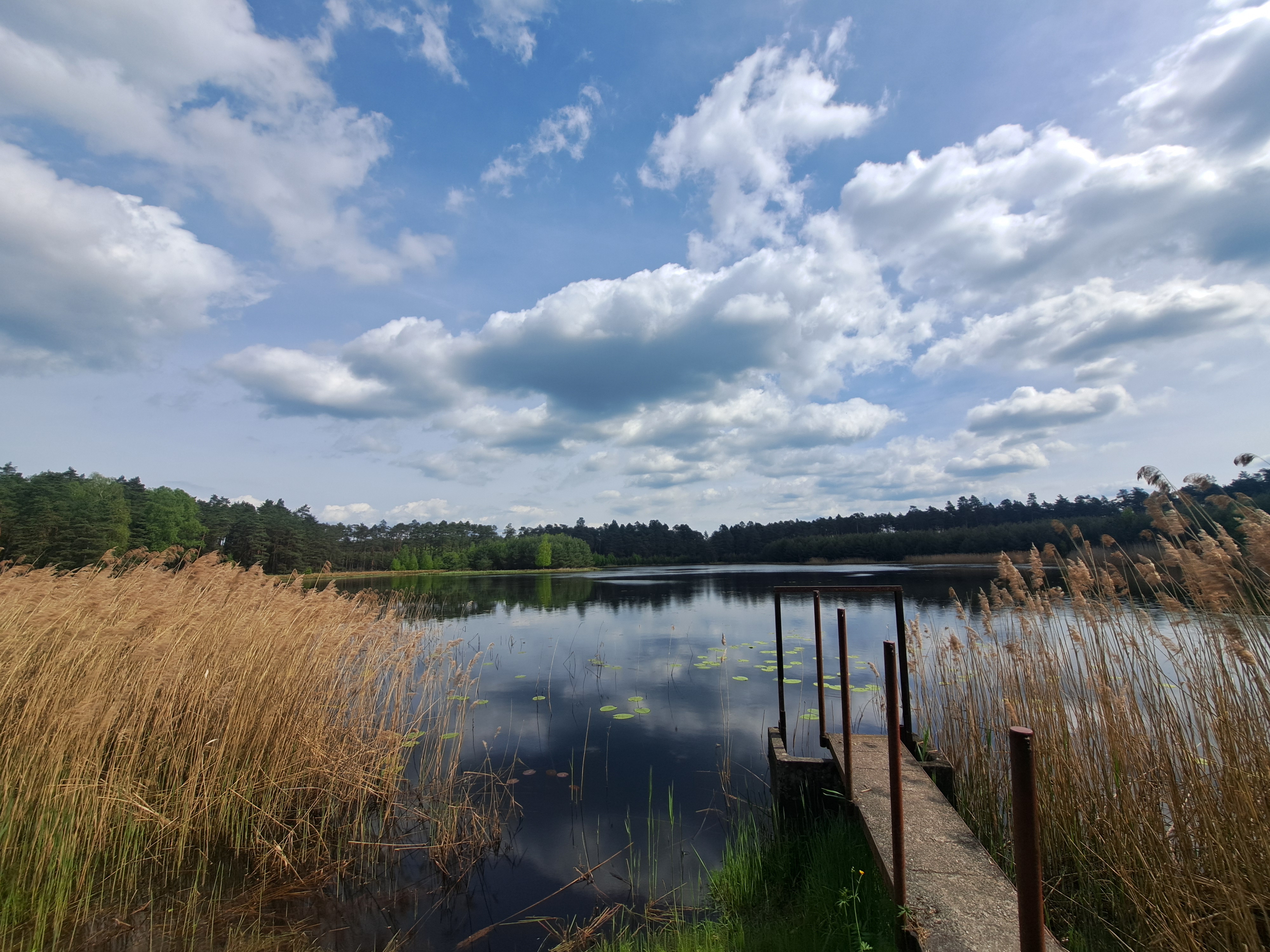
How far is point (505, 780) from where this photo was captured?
791 cm

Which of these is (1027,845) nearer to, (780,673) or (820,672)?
(820,672)

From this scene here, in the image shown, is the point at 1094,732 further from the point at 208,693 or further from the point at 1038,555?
the point at 208,693

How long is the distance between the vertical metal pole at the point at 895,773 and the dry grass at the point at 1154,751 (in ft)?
4.15

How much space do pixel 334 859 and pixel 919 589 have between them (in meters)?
32.7

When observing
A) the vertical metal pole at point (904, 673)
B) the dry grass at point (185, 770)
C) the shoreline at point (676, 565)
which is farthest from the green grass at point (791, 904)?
the shoreline at point (676, 565)

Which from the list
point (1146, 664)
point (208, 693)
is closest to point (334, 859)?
point (208, 693)

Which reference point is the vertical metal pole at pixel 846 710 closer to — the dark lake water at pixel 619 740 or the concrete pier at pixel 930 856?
the concrete pier at pixel 930 856

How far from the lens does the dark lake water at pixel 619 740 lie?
520 centimetres

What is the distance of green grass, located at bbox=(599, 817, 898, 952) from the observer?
13.0ft

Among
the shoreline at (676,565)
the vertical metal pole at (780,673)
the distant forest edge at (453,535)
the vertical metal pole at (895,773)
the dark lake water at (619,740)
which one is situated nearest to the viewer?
the vertical metal pole at (895,773)

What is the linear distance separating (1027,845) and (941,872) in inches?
104

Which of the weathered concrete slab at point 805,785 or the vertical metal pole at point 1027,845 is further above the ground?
the vertical metal pole at point 1027,845

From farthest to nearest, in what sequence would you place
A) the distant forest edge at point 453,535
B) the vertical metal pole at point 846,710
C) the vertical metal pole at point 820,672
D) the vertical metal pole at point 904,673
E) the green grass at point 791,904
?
the distant forest edge at point 453,535 → the vertical metal pole at point 904,673 → the vertical metal pole at point 820,672 → the vertical metal pole at point 846,710 → the green grass at point 791,904

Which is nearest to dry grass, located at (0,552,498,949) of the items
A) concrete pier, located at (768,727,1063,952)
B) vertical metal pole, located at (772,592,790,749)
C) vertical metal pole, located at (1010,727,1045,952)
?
vertical metal pole, located at (772,592,790,749)
